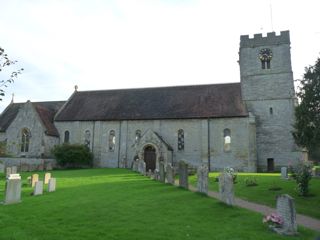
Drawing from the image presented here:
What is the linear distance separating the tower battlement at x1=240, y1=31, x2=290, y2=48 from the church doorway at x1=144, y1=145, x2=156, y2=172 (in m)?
15.8

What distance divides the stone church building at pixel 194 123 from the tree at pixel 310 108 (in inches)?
650

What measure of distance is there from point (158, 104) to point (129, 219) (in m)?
28.8

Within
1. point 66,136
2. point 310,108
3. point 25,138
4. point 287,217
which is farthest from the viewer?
point 66,136

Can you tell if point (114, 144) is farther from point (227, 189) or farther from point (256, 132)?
point (227, 189)

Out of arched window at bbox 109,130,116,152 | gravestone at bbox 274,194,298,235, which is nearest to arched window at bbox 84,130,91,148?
arched window at bbox 109,130,116,152

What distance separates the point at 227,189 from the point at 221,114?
73.6ft

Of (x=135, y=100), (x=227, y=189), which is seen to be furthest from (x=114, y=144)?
(x=227, y=189)

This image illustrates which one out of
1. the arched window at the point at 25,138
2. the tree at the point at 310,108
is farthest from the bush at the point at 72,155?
the tree at the point at 310,108

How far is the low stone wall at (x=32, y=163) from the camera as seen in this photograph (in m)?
33.9

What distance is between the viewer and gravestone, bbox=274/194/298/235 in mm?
8492

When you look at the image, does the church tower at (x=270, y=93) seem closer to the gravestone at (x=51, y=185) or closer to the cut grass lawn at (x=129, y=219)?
the cut grass lawn at (x=129, y=219)

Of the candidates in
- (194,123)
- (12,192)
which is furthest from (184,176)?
(194,123)

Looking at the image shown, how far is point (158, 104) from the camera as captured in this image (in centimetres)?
3800

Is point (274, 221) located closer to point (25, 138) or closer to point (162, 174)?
point (162, 174)
